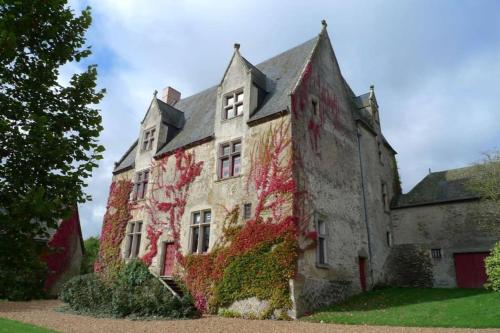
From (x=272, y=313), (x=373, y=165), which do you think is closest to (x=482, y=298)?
(x=272, y=313)

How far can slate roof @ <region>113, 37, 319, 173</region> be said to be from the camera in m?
17.5

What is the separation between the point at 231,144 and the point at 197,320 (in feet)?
26.4

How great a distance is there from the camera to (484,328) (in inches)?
395

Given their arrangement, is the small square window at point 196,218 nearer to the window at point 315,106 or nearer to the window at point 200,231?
the window at point 200,231

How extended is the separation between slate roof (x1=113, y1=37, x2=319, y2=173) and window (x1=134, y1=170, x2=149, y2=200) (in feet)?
4.54

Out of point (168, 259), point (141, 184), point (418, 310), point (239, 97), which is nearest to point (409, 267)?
point (418, 310)

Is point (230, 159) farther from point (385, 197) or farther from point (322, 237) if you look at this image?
point (385, 197)

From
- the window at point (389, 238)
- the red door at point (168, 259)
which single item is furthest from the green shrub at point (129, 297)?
the window at point (389, 238)

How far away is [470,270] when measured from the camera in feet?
64.4

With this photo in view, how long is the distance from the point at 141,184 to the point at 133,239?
3.25m

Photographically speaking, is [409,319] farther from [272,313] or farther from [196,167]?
[196,167]

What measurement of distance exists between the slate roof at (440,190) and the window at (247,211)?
11.8 meters

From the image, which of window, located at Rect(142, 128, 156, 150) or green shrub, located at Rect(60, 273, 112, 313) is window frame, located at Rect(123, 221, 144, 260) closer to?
green shrub, located at Rect(60, 273, 112, 313)

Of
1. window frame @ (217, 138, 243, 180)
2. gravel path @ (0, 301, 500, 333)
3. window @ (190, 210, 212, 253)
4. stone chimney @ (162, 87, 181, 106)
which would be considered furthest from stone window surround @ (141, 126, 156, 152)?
gravel path @ (0, 301, 500, 333)
